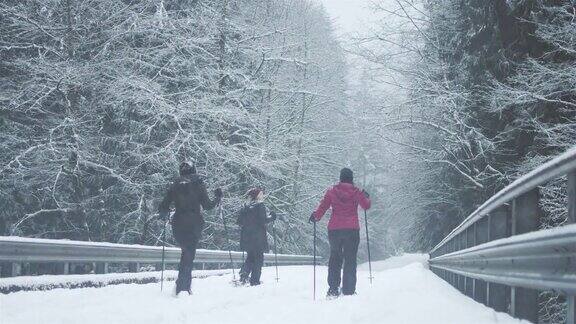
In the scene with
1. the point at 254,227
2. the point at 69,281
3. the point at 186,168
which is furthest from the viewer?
the point at 254,227

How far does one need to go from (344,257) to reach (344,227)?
0.48 meters

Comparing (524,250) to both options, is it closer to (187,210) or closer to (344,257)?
(344,257)

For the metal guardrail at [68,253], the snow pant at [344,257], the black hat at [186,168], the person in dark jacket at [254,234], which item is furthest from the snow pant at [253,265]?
the black hat at [186,168]

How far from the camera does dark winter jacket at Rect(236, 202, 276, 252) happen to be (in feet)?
42.5

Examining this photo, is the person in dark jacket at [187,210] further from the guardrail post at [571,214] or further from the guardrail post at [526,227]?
the guardrail post at [571,214]

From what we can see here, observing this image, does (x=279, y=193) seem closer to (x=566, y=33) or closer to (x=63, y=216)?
(x=63, y=216)

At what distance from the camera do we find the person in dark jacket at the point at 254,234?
1290 cm

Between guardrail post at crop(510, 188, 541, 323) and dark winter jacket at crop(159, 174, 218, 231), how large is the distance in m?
5.59

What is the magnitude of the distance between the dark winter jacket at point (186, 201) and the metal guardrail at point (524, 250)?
13.2 feet

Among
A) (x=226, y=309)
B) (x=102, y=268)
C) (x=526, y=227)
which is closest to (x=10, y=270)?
(x=102, y=268)

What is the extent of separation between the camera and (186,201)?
387 inches

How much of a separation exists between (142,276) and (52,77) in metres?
7.99

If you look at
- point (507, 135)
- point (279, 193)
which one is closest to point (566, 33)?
point (507, 135)

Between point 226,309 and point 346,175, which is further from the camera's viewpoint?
point 346,175
